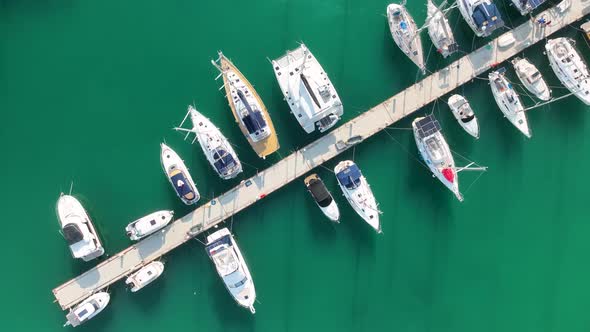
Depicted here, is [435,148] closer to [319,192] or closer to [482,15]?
[319,192]

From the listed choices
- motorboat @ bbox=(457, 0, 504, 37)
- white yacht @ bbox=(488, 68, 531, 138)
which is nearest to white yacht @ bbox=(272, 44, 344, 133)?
motorboat @ bbox=(457, 0, 504, 37)

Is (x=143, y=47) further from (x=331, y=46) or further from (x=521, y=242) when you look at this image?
(x=521, y=242)

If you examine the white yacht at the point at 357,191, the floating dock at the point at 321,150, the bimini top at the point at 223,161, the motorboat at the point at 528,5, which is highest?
the motorboat at the point at 528,5

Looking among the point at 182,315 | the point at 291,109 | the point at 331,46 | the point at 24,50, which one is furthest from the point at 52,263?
the point at 331,46

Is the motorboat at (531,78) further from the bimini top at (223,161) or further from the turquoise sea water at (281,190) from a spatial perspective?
the bimini top at (223,161)

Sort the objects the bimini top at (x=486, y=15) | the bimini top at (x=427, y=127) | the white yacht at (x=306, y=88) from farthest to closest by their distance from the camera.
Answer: the bimini top at (x=427, y=127) < the bimini top at (x=486, y=15) < the white yacht at (x=306, y=88)

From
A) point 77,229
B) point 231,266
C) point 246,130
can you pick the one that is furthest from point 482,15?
point 77,229

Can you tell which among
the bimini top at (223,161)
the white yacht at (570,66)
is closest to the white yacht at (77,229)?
the bimini top at (223,161)

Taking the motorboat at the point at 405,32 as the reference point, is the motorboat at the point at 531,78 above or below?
below
